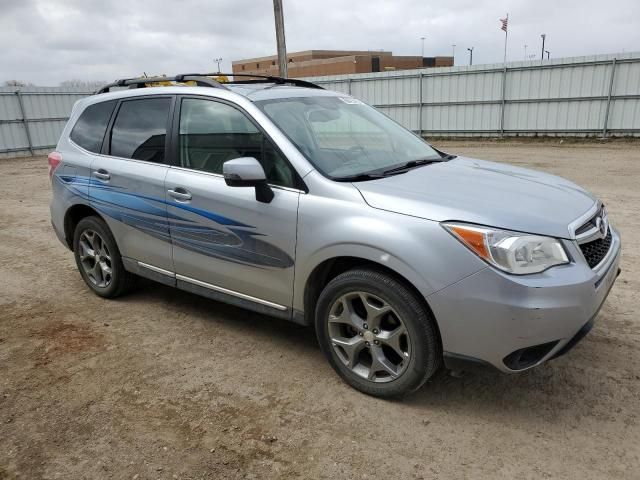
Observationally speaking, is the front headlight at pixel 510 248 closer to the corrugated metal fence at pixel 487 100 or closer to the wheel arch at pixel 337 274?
the wheel arch at pixel 337 274

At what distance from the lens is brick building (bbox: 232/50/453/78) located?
45625 millimetres

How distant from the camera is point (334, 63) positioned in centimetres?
4700

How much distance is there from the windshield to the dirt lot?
138 cm

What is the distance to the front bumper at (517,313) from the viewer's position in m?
2.53

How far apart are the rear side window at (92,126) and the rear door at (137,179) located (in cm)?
11

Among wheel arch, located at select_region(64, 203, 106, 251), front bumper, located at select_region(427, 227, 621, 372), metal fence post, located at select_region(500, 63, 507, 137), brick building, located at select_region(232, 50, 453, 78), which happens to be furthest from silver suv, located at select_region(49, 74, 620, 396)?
brick building, located at select_region(232, 50, 453, 78)

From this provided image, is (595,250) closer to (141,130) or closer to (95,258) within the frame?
(141,130)

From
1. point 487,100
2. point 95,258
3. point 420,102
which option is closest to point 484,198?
point 95,258

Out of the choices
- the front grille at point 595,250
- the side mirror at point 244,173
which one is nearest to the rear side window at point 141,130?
the side mirror at point 244,173

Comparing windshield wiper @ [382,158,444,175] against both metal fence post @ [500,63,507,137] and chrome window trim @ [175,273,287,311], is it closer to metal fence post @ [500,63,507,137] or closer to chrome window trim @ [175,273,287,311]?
chrome window trim @ [175,273,287,311]

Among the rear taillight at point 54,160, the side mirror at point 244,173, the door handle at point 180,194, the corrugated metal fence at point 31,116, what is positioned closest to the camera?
the side mirror at point 244,173

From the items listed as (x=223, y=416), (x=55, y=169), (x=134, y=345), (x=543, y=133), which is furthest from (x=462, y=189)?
(x=543, y=133)

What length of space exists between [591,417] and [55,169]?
15.6 feet

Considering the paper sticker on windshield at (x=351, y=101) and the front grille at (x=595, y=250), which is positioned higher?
the paper sticker on windshield at (x=351, y=101)
